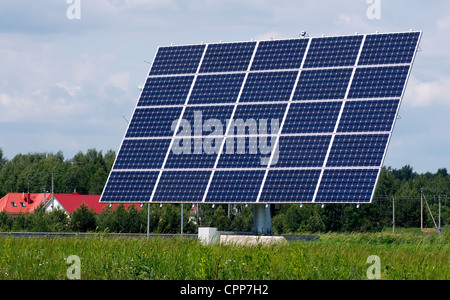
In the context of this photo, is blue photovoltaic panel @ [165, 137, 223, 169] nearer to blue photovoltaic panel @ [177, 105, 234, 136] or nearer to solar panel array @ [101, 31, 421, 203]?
solar panel array @ [101, 31, 421, 203]

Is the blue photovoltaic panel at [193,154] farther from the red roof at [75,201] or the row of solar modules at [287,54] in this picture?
the red roof at [75,201]

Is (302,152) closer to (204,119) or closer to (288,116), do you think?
(288,116)

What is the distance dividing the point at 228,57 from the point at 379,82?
26.4 feet

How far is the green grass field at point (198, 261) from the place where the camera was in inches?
720

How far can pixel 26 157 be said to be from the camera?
139750 millimetres

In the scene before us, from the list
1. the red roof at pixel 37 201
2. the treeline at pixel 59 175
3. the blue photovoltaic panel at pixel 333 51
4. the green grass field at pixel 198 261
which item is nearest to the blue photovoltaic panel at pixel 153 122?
the blue photovoltaic panel at pixel 333 51

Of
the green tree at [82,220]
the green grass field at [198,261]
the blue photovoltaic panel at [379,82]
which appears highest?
the blue photovoltaic panel at [379,82]

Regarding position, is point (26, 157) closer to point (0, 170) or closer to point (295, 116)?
point (0, 170)

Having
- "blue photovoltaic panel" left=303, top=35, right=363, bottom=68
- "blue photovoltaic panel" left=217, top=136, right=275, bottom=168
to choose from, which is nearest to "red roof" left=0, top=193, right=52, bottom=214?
"blue photovoltaic panel" left=217, top=136, right=275, bottom=168

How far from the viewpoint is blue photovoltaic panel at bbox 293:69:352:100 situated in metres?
33.0

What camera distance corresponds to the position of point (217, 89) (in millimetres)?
34938

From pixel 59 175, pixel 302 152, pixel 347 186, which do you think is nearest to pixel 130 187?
pixel 302 152

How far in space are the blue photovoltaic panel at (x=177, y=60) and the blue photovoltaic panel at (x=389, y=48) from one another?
870 cm
